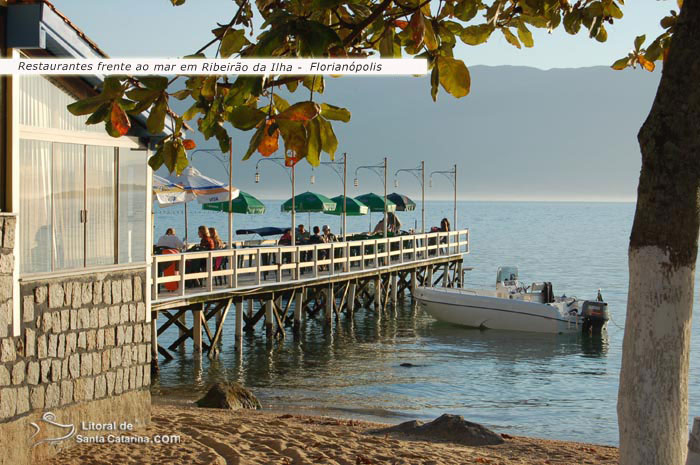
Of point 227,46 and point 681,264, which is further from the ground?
point 227,46

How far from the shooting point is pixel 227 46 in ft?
13.9

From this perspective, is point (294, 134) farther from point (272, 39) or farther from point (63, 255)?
point (63, 255)

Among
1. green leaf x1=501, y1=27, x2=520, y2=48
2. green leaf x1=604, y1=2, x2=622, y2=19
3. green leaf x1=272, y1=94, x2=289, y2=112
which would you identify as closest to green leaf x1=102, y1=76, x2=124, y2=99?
green leaf x1=272, y1=94, x2=289, y2=112

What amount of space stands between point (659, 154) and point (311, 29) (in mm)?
1975

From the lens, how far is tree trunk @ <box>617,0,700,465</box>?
4.66 m

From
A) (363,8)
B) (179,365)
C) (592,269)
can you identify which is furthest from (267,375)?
(592,269)

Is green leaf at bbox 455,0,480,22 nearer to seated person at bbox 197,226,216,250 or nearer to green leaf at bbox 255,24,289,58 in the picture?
green leaf at bbox 255,24,289,58

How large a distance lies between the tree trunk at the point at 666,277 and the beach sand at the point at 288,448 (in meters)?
5.31

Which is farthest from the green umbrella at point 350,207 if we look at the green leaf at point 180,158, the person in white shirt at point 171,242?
the green leaf at point 180,158

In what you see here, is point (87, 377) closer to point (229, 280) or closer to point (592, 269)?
point (229, 280)

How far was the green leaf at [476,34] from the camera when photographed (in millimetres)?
5434

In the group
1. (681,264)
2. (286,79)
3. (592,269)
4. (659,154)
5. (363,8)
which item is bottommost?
(592,269)

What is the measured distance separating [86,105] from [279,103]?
3.06ft

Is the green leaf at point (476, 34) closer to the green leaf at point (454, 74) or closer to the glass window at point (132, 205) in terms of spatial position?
the green leaf at point (454, 74)
